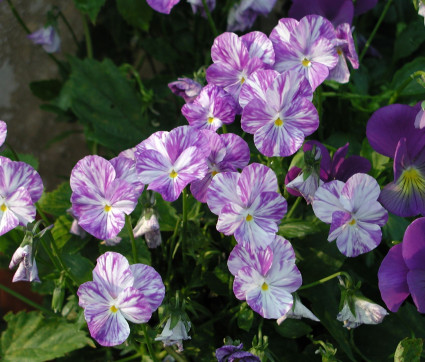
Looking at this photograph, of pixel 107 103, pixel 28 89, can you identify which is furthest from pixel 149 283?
pixel 28 89

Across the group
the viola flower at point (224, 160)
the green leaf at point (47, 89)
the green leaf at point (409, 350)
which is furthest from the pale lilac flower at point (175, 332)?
the green leaf at point (47, 89)

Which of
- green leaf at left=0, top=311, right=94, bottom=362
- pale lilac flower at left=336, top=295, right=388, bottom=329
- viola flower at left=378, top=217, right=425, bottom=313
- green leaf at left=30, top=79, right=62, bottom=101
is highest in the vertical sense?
viola flower at left=378, top=217, right=425, bottom=313

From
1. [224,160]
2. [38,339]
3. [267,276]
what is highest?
[224,160]

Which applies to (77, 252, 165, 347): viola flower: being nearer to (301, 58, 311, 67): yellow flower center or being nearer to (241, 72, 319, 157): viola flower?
(241, 72, 319, 157): viola flower

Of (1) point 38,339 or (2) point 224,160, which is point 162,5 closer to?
(2) point 224,160

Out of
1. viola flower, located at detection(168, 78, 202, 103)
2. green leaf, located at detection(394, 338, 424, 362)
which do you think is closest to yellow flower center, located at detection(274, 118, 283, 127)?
viola flower, located at detection(168, 78, 202, 103)

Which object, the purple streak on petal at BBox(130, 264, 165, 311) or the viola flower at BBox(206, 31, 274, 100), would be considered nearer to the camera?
the purple streak on petal at BBox(130, 264, 165, 311)

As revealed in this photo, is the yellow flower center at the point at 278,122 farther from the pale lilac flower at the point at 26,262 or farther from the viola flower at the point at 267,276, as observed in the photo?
the pale lilac flower at the point at 26,262
